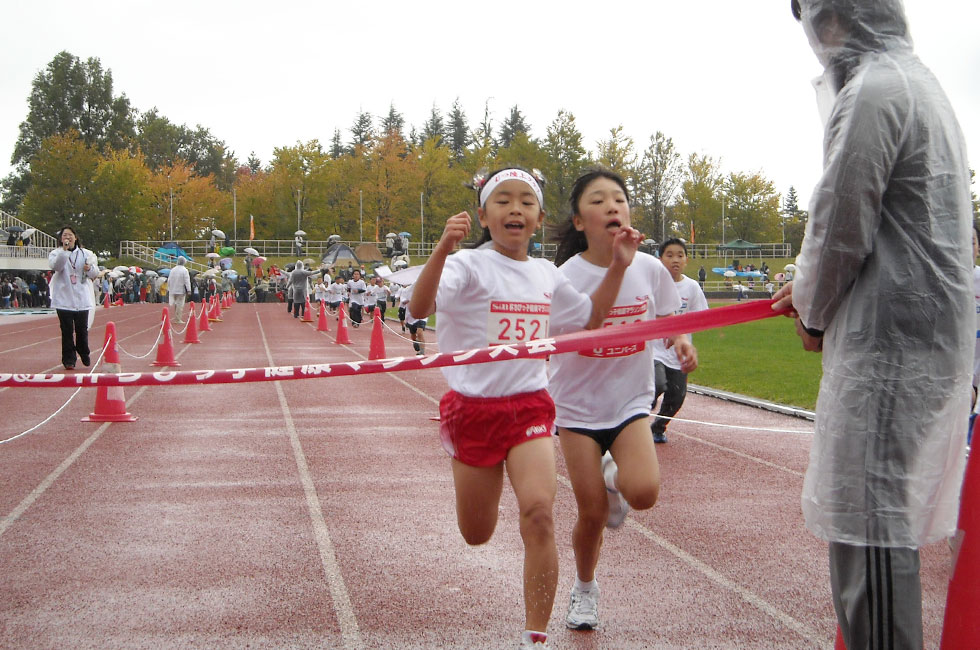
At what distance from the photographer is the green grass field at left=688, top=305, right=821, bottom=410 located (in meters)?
13.4

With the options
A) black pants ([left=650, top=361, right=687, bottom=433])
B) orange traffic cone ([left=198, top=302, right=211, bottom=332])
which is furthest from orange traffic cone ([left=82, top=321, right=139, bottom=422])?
orange traffic cone ([left=198, top=302, right=211, bottom=332])

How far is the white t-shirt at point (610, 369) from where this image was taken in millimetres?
4215

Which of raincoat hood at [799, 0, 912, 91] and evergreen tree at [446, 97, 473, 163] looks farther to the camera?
evergreen tree at [446, 97, 473, 163]

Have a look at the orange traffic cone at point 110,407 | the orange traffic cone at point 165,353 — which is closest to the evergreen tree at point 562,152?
the orange traffic cone at point 165,353

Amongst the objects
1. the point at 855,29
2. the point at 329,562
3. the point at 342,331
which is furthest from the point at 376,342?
the point at 855,29

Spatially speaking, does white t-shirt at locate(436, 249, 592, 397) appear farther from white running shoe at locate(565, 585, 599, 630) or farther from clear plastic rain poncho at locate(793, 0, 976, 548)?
clear plastic rain poncho at locate(793, 0, 976, 548)

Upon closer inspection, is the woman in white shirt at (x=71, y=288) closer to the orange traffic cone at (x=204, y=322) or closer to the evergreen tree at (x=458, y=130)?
the orange traffic cone at (x=204, y=322)

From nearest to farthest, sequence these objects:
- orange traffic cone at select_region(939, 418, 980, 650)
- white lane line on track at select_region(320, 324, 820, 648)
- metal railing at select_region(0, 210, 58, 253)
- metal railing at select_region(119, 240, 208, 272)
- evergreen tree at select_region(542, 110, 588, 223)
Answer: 1. orange traffic cone at select_region(939, 418, 980, 650)
2. white lane line on track at select_region(320, 324, 820, 648)
3. metal railing at select_region(0, 210, 58, 253)
4. evergreen tree at select_region(542, 110, 588, 223)
5. metal railing at select_region(119, 240, 208, 272)

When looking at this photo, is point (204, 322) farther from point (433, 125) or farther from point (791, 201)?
point (791, 201)

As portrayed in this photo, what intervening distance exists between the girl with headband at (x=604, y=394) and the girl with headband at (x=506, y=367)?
0.22 m

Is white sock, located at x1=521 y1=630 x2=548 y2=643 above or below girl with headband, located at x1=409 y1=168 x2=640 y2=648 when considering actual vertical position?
below

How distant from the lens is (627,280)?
453 centimetres

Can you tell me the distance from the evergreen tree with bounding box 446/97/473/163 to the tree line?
17.9m

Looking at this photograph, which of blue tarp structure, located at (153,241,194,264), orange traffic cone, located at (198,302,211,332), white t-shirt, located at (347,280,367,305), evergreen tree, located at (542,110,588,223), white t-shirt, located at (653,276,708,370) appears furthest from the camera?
blue tarp structure, located at (153,241,194,264)
